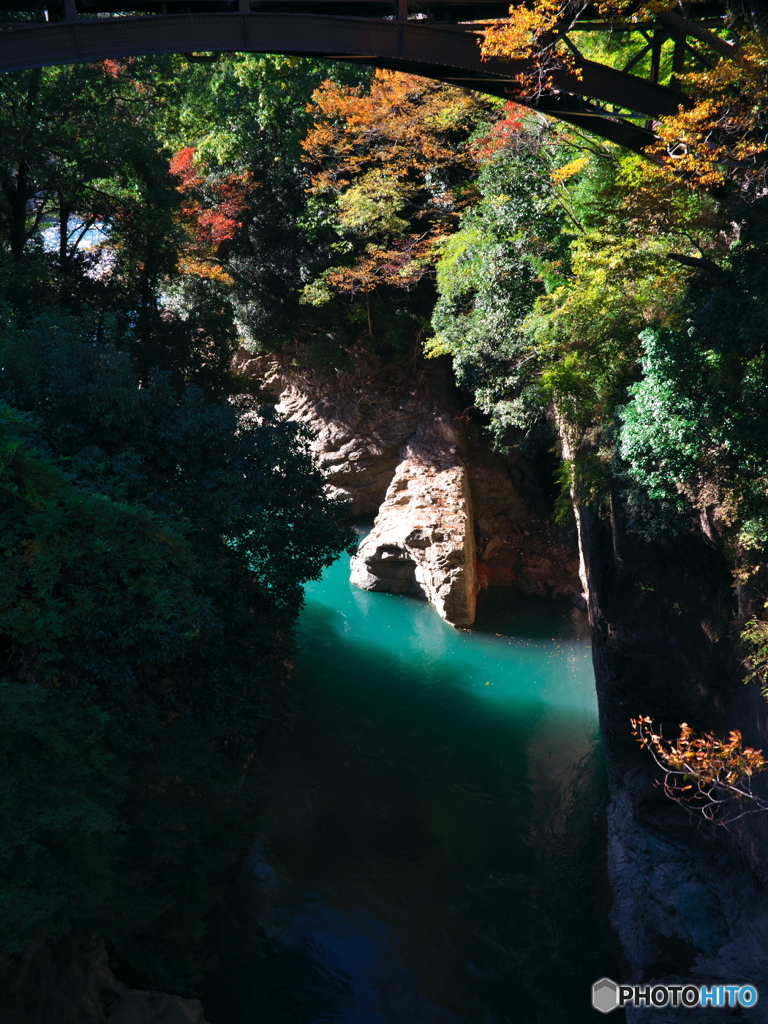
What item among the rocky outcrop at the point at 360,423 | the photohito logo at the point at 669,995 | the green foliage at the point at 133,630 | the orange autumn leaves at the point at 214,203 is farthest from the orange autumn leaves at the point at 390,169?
the photohito logo at the point at 669,995

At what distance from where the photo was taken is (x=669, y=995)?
10.2 m

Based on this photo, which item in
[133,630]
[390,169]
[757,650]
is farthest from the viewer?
[390,169]

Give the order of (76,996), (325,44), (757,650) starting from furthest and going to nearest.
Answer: (325,44), (757,650), (76,996)

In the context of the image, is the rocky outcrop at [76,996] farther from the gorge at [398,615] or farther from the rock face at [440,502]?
the rock face at [440,502]

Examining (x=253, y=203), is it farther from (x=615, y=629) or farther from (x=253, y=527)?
(x=615, y=629)

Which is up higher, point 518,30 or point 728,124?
point 518,30

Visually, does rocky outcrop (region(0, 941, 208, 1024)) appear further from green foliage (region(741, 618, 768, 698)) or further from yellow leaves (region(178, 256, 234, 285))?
yellow leaves (region(178, 256, 234, 285))

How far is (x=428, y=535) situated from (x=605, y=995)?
12530mm

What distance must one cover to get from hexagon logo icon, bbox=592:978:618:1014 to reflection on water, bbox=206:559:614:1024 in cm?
16

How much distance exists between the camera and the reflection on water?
36.5 ft

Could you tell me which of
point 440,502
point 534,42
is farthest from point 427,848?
point 534,42

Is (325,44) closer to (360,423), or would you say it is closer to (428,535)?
(428,535)

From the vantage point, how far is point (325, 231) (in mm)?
23312

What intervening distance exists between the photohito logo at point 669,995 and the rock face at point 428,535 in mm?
11177
